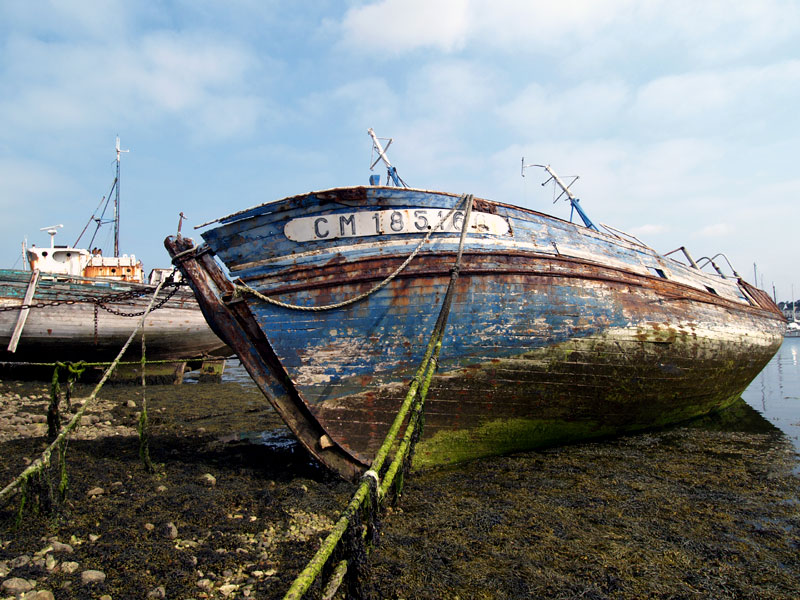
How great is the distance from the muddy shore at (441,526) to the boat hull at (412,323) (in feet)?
1.97

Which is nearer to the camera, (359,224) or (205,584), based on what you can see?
(205,584)

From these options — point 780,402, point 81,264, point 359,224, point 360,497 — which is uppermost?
point 81,264

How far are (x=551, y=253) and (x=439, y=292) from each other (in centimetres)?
172

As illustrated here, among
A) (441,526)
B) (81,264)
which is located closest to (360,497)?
(441,526)

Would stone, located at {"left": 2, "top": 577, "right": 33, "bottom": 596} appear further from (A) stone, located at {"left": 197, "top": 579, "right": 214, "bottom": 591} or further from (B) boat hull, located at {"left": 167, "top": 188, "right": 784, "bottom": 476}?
(B) boat hull, located at {"left": 167, "top": 188, "right": 784, "bottom": 476}

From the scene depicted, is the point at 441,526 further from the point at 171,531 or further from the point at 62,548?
the point at 62,548

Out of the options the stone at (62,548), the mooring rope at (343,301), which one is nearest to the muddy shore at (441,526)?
the stone at (62,548)

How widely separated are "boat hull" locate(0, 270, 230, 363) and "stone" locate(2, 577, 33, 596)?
9.56 m

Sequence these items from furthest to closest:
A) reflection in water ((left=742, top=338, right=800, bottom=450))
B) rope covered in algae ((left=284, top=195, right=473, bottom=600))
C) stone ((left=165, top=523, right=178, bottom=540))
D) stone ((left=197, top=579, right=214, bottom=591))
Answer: reflection in water ((left=742, top=338, right=800, bottom=450)) < stone ((left=165, top=523, right=178, bottom=540)) < stone ((left=197, top=579, right=214, bottom=591)) < rope covered in algae ((left=284, top=195, right=473, bottom=600))

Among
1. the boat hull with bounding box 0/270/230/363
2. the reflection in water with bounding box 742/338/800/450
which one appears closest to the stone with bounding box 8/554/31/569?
the boat hull with bounding box 0/270/230/363

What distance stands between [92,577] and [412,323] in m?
3.31

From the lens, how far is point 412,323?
5.05 m

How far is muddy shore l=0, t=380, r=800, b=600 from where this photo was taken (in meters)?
3.13

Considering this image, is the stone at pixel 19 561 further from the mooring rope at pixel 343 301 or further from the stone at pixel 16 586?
the mooring rope at pixel 343 301
